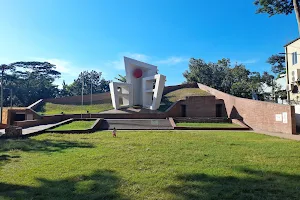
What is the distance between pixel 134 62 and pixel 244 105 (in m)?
12.3

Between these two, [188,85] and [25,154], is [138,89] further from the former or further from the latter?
[25,154]

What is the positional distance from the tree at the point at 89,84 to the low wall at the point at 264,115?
3810 cm

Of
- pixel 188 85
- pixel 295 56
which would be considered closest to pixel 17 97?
pixel 188 85

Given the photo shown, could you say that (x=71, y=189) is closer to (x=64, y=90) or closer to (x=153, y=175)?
(x=153, y=175)

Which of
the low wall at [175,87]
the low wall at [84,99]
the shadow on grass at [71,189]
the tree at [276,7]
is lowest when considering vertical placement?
the shadow on grass at [71,189]

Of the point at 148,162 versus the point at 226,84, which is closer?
the point at 148,162

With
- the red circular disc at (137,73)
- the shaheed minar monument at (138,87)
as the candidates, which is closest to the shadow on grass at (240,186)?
the shaheed minar monument at (138,87)

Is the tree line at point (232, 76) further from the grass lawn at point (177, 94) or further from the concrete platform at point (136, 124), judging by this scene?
the concrete platform at point (136, 124)

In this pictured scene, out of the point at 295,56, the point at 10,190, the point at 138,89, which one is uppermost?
the point at 295,56

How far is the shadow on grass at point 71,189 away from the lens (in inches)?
144

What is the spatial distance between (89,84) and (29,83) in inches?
549

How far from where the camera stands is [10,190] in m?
3.98

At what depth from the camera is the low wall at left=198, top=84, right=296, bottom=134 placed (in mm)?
12469

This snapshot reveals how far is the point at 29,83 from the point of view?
41.8 m
